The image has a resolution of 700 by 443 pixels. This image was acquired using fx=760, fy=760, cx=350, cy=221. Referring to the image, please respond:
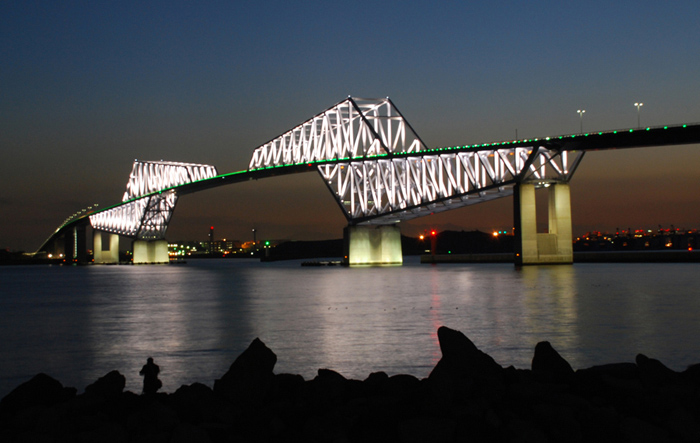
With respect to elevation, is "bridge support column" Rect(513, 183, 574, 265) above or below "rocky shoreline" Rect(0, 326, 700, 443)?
above

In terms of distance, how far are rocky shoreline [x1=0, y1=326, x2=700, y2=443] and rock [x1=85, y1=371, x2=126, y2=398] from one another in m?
0.01

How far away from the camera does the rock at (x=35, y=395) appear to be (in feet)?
25.4

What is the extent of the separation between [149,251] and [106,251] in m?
26.3

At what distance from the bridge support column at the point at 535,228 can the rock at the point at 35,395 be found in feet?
210

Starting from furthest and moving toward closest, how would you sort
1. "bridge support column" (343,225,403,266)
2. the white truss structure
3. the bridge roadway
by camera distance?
the white truss structure → "bridge support column" (343,225,403,266) → the bridge roadway

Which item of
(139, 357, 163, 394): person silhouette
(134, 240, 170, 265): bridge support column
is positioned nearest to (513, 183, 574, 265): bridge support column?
(139, 357, 163, 394): person silhouette

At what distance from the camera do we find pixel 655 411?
7.14 meters

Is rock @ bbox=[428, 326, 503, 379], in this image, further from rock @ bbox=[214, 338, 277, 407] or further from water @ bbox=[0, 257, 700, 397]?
water @ bbox=[0, 257, 700, 397]

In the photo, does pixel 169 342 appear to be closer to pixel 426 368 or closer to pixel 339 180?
pixel 426 368

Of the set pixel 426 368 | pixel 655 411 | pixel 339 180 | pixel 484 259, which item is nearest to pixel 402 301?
pixel 426 368

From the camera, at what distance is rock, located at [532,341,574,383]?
27.4 ft

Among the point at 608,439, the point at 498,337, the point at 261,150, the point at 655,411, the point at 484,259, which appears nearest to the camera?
the point at 608,439

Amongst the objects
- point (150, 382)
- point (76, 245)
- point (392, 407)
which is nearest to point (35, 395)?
point (150, 382)

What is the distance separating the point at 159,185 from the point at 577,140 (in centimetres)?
9224
